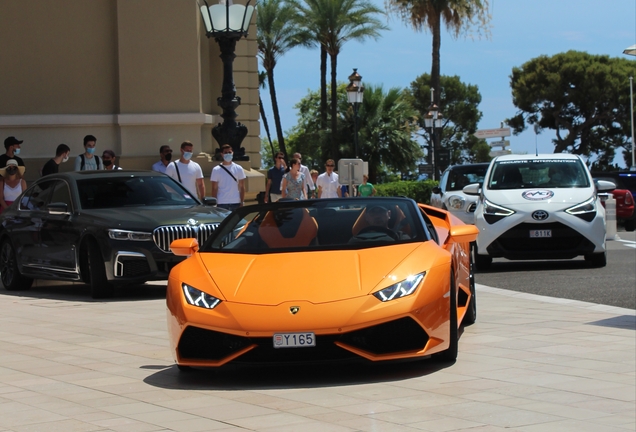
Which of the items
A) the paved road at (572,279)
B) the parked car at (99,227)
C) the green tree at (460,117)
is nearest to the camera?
the parked car at (99,227)

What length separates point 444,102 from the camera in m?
119

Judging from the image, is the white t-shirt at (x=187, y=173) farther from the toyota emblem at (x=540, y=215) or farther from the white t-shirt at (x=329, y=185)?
the white t-shirt at (x=329, y=185)

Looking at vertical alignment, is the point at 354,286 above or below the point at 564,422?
above

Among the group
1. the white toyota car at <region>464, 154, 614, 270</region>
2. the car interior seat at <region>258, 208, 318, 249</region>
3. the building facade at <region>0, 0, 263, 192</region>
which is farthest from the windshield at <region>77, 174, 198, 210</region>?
the building facade at <region>0, 0, 263, 192</region>

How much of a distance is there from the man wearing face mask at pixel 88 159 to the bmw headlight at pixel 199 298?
984 cm

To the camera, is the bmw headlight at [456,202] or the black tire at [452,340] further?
the bmw headlight at [456,202]

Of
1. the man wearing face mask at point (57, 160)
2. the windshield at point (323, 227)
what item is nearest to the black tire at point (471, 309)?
A: the windshield at point (323, 227)

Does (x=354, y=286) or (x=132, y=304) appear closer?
(x=354, y=286)

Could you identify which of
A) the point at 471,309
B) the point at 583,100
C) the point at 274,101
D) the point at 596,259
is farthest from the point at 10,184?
the point at 583,100

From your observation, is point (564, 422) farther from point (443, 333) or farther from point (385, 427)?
point (443, 333)

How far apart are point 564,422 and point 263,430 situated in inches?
61.2

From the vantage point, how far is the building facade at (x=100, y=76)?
69.2 ft

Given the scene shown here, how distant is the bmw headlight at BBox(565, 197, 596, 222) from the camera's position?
1672 centimetres

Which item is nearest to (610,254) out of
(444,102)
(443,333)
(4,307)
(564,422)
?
(4,307)
